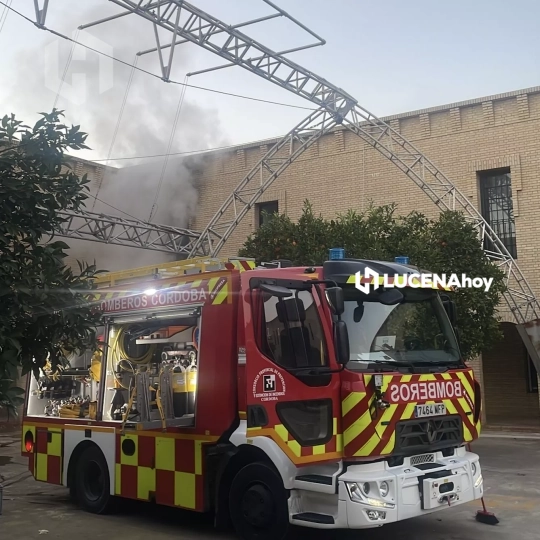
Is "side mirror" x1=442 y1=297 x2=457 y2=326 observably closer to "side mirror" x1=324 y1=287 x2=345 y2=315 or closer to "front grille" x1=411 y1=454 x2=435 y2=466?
"front grille" x1=411 y1=454 x2=435 y2=466

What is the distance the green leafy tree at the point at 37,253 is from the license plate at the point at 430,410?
2922 mm

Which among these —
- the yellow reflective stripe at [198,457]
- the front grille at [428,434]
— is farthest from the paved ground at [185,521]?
the front grille at [428,434]

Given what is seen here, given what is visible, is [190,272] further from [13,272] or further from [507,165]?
[507,165]

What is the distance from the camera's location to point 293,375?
6242 millimetres

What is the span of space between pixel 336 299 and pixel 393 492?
167cm

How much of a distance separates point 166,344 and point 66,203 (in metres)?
2.77

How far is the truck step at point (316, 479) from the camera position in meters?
5.93

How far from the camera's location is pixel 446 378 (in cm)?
658

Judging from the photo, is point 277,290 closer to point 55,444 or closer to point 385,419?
point 385,419

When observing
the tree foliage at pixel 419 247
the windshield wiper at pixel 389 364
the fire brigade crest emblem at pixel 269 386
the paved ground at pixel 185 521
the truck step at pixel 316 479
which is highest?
the tree foliage at pixel 419 247

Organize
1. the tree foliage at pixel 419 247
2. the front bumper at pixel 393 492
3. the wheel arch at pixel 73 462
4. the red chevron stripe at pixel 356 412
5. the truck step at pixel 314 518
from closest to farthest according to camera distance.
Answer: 1. the front bumper at pixel 393 492
2. the truck step at pixel 314 518
3. the red chevron stripe at pixel 356 412
4. the wheel arch at pixel 73 462
5. the tree foliage at pixel 419 247

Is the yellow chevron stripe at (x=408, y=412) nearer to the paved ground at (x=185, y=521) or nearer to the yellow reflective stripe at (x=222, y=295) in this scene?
the paved ground at (x=185, y=521)

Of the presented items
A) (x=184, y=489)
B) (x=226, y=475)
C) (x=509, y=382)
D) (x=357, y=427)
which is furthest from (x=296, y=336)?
(x=509, y=382)

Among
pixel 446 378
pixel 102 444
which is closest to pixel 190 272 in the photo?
pixel 102 444
